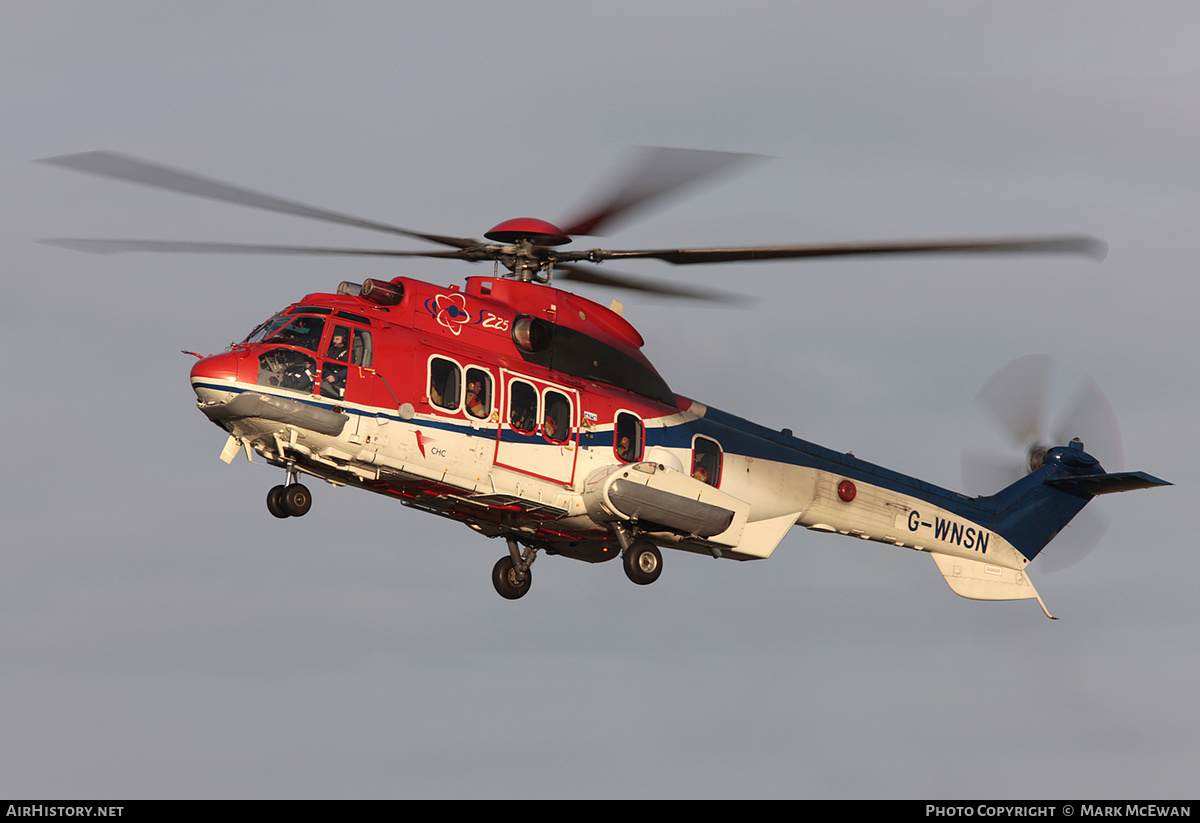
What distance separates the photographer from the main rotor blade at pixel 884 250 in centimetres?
1988

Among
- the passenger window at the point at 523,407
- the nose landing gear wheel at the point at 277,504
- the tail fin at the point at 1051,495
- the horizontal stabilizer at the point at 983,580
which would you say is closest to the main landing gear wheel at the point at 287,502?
the nose landing gear wheel at the point at 277,504

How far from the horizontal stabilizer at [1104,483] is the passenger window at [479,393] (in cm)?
1358

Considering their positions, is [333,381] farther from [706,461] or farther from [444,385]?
[706,461]

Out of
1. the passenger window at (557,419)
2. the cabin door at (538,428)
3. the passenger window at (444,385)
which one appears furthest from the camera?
the passenger window at (557,419)

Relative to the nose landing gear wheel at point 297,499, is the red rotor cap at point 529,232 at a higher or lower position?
higher

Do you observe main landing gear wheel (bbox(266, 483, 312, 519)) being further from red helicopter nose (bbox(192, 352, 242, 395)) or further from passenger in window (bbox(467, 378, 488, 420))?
passenger in window (bbox(467, 378, 488, 420))

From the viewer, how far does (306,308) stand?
66.7 ft

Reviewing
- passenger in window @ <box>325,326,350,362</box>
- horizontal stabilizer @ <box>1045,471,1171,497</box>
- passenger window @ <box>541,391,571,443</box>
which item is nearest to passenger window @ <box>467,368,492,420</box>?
passenger window @ <box>541,391,571,443</box>

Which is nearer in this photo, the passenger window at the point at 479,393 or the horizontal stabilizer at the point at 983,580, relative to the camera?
the passenger window at the point at 479,393

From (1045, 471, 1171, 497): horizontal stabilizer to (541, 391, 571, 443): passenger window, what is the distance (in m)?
12.2

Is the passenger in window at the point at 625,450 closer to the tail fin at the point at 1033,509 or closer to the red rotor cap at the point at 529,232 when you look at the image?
the red rotor cap at the point at 529,232
